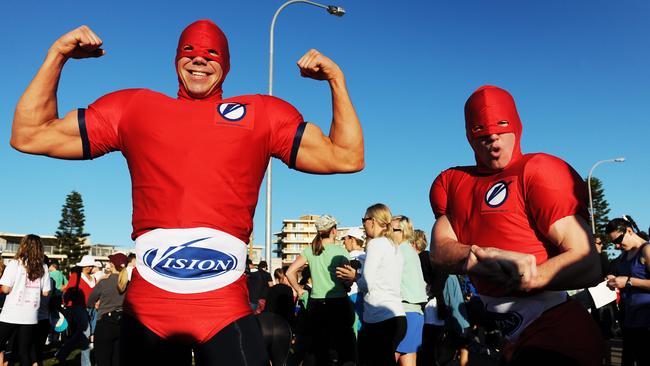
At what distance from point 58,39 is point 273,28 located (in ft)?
40.9

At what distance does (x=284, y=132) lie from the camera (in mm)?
2715

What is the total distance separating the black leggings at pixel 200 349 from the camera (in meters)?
2.29

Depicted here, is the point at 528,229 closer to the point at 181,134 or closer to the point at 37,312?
the point at 181,134

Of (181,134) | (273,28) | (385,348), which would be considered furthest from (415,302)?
(273,28)

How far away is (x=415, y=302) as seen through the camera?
6.54 m

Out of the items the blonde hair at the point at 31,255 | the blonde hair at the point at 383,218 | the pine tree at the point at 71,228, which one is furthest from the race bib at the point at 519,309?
the pine tree at the point at 71,228

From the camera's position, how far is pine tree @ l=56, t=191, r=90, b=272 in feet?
220

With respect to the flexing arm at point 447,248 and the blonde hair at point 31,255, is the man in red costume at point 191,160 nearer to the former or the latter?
the flexing arm at point 447,248

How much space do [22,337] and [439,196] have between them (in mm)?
6660

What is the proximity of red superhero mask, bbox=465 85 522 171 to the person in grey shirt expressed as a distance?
5.76m

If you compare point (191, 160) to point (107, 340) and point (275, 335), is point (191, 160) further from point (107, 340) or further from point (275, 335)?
point (107, 340)

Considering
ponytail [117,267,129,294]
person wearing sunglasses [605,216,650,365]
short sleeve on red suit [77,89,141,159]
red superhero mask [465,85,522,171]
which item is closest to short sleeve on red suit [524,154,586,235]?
red superhero mask [465,85,522,171]

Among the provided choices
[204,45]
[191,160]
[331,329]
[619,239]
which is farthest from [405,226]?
[191,160]

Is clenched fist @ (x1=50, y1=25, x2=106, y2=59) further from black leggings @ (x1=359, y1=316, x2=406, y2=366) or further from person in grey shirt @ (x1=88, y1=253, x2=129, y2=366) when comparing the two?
person in grey shirt @ (x1=88, y1=253, x2=129, y2=366)
